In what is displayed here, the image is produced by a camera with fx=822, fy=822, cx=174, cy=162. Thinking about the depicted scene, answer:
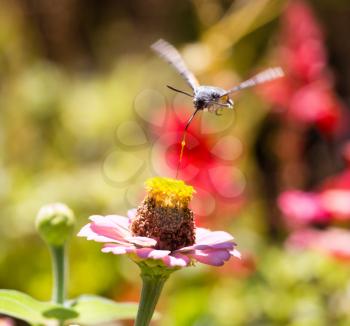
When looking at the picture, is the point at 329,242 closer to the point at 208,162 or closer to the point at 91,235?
the point at 208,162

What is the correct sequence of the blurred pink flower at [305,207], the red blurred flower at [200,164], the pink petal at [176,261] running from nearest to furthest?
the pink petal at [176,261], the blurred pink flower at [305,207], the red blurred flower at [200,164]

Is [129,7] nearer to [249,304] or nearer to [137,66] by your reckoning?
[137,66]

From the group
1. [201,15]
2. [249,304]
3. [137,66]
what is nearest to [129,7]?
[137,66]

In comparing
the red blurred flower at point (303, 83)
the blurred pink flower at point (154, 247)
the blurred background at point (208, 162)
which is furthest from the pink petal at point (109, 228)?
the red blurred flower at point (303, 83)

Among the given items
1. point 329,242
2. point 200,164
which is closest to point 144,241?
point 329,242

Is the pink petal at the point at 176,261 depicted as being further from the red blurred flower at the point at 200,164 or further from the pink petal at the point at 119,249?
the red blurred flower at the point at 200,164

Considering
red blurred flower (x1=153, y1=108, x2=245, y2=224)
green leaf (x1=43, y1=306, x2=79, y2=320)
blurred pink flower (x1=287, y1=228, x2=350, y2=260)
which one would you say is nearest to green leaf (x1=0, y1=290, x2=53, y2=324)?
green leaf (x1=43, y1=306, x2=79, y2=320)
